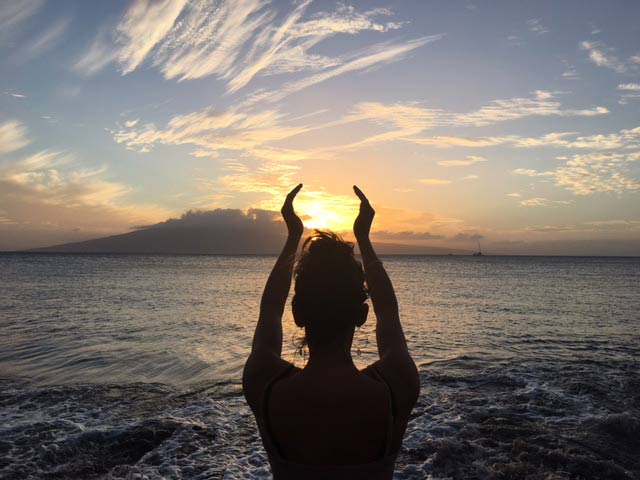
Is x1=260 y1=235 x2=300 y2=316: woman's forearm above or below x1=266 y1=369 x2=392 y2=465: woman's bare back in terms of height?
above

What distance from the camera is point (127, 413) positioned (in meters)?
9.30

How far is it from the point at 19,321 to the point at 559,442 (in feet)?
73.6

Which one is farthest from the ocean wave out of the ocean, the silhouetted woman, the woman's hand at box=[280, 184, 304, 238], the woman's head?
the woman's head

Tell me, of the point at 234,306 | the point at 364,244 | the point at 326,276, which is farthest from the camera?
the point at 234,306

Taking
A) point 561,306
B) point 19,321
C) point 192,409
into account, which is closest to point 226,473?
point 192,409

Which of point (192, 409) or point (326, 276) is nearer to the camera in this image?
point (326, 276)

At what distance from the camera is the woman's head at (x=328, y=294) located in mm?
2180

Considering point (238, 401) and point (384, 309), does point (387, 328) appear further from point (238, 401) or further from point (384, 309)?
point (238, 401)

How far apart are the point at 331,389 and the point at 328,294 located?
42cm

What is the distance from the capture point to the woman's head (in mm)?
2180

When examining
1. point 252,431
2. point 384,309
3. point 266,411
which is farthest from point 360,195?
point 252,431

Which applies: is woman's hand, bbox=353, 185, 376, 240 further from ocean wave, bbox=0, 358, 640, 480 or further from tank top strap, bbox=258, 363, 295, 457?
ocean wave, bbox=0, 358, 640, 480

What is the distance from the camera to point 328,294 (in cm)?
217

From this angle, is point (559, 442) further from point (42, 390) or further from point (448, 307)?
point (448, 307)
